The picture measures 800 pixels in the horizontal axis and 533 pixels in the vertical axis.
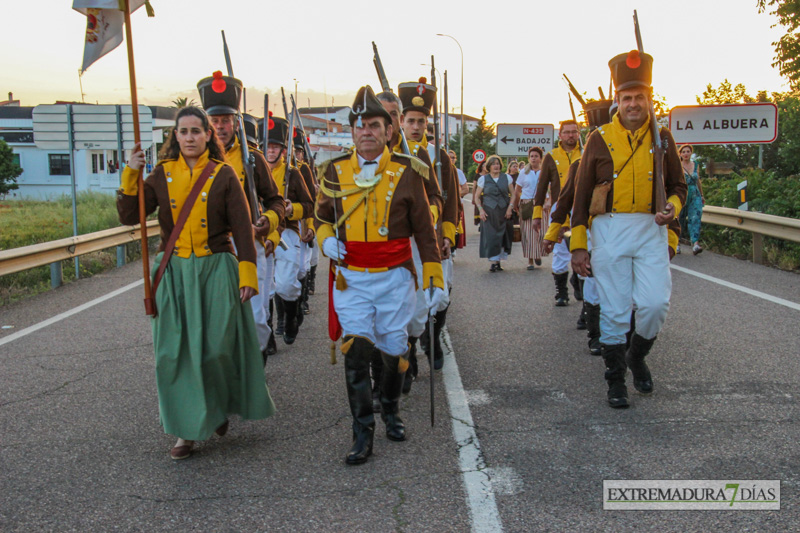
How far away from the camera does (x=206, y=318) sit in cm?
487

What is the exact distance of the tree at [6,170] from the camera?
190 ft

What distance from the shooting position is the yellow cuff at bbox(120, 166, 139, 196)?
15.8 ft

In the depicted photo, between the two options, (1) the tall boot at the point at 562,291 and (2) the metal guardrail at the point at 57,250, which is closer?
(1) the tall boot at the point at 562,291

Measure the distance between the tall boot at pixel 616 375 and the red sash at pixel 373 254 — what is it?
67.6 inches

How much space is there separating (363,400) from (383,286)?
2.09 ft

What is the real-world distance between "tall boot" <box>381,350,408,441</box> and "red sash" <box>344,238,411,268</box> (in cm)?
55

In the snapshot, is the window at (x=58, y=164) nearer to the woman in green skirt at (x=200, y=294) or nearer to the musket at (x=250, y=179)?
the musket at (x=250, y=179)

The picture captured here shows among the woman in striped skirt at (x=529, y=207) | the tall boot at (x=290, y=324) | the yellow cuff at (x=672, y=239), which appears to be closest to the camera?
the yellow cuff at (x=672, y=239)

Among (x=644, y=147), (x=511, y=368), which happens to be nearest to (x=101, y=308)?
(x=511, y=368)

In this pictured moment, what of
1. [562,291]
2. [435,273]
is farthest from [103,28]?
[562,291]

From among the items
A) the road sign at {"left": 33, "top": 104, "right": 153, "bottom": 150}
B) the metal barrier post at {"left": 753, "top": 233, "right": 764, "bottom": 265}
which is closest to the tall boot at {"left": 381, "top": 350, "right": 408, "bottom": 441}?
the metal barrier post at {"left": 753, "top": 233, "right": 764, "bottom": 265}

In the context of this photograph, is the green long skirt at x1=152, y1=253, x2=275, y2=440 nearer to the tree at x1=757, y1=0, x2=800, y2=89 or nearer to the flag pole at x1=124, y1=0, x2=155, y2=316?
the flag pole at x1=124, y1=0, x2=155, y2=316

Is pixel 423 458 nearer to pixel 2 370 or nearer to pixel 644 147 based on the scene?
pixel 644 147

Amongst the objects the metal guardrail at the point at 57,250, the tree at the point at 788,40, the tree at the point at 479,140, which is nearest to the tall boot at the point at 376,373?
the metal guardrail at the point at 57,250
